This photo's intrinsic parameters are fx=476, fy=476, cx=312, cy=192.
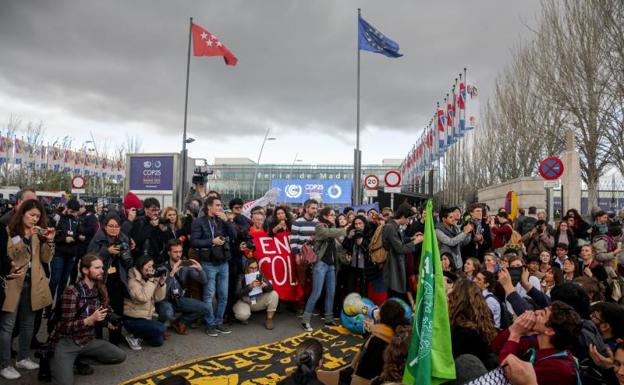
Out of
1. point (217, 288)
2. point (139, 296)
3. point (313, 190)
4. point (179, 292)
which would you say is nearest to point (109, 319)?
point (139, 296)

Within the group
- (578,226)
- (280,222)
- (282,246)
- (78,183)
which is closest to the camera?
(282,246)

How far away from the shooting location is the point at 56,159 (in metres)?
54.9

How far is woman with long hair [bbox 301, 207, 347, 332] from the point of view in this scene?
7758mm

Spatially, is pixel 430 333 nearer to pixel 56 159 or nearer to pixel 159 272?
pixel 159 272

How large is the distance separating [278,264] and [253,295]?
925 mm

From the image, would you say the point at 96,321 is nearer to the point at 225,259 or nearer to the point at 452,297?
the point at 225,259

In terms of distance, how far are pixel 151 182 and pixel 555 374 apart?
21.7 m

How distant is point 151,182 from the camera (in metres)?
22.6

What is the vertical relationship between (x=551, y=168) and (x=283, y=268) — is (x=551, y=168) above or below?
above

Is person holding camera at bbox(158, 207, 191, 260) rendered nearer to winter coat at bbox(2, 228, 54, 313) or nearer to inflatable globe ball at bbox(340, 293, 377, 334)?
winter coat at bbox(2, 228, 54, 313)

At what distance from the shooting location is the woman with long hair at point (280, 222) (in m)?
8.59

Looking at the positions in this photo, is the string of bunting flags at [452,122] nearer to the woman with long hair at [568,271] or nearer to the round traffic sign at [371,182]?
the round traffic sign at [371,182]

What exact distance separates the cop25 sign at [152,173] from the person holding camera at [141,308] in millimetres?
16661

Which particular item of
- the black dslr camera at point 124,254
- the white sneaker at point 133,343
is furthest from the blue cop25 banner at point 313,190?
the white sneaker at point 133,343
